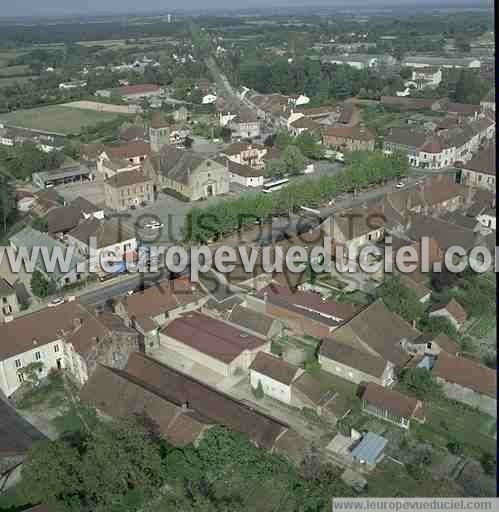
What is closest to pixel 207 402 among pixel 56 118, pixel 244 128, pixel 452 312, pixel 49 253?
pixel 452 312

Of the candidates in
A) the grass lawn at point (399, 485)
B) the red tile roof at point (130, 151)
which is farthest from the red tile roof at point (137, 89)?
the grass lawn at point (399, 485)

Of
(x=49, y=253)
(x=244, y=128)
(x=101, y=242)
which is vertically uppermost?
(x=244, y=128)

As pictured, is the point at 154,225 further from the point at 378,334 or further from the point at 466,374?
the point at 466,374

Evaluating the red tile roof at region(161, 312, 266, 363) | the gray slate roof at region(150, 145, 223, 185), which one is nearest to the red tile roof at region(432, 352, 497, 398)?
the red tile roof at region(161, 312, 266, 363)

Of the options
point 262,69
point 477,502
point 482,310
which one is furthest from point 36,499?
point 262,69

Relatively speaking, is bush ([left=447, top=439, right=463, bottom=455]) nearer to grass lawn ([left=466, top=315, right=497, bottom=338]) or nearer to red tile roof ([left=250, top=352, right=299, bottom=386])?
red tile roof ([left=250, top=352, right=299, bottom=386])

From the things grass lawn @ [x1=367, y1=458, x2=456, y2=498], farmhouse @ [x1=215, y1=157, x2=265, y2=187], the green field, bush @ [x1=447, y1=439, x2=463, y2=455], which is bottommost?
grass lawn @ [x1=367, y1=458, x2=456, y2=498]
